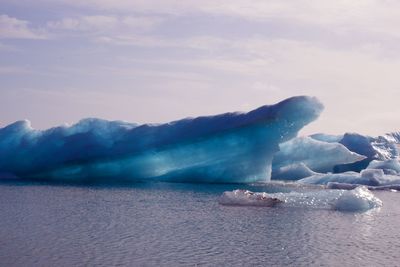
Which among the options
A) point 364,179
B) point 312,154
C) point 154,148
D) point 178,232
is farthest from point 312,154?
point 178,232

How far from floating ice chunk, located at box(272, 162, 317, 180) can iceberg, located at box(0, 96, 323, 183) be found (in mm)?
4355

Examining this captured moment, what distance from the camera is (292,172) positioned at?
35719mm

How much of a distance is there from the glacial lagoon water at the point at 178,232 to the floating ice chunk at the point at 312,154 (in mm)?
10044

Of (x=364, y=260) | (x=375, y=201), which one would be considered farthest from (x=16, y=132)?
(x=364, y=260)

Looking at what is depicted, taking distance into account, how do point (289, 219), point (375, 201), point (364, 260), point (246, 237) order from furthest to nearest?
point (375, 201), point (289, 219), point (246, 237), point (364, 260)

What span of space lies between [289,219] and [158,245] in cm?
589

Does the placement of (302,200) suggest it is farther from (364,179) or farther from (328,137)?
(328,137)

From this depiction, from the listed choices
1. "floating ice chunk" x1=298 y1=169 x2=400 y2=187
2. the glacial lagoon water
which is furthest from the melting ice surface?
"floating ice chunk" x1=298 y1=169 x2=400 y2=187

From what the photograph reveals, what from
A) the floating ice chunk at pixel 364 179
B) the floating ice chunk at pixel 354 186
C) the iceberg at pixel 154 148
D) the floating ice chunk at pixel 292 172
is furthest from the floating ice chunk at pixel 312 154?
the iceberg at pixel 154 148

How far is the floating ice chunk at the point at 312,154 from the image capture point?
34.4 metres

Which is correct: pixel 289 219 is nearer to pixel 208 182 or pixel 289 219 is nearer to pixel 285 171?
pixel 208 182

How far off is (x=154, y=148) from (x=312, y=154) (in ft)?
34.4

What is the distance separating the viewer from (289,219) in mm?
19188

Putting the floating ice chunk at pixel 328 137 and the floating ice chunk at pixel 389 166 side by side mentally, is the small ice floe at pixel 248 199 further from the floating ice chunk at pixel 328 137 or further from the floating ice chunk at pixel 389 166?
the floating ice chunk at pixel 328 137
